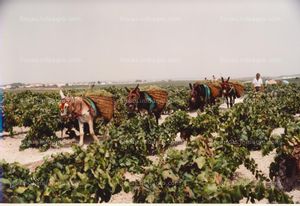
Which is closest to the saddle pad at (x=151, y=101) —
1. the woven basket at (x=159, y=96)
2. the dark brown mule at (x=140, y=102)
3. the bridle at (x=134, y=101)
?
the dark brown mule at (x=140, y=102)

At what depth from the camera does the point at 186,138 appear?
8.99 metres

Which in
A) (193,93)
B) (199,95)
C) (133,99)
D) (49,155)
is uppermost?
(133,99)

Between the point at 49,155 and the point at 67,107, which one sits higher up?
the point at 67,107

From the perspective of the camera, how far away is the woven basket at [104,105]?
948 cm

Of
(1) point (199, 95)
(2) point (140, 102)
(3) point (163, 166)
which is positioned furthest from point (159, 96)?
(3) point (163, 166)

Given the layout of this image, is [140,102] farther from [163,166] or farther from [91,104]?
[163,166]

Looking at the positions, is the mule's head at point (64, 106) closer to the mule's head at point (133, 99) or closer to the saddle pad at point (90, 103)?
the saddle pad at point (90, 103)

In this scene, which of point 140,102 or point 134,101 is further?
point 140,102

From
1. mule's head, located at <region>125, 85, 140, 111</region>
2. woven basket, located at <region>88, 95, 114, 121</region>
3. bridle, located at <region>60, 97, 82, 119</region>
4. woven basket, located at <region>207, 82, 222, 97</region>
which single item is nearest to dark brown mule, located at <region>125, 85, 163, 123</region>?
mule's head, located at <region>125, 85, 140, 111</region>

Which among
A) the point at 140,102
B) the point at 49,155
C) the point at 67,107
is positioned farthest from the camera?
the point at 140,102

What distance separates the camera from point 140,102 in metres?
9.98

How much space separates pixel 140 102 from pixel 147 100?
0.35 m

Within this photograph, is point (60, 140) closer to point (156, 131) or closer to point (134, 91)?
point (134, 91)

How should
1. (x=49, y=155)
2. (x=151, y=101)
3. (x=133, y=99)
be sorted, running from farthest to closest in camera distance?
1. (x=151, y=101)
2. (x=133, y=99)
3. (x=49, y=155)
